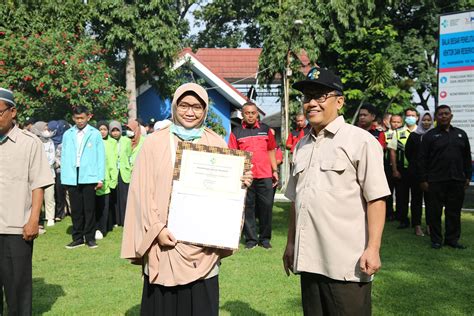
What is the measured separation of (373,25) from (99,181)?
845 inches

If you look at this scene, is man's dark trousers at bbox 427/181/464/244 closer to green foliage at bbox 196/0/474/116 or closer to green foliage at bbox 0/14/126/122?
green foliage at bbox 0/14/126/122

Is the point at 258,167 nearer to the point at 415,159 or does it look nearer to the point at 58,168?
the point at 415,159

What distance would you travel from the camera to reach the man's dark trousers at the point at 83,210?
29.3 ft

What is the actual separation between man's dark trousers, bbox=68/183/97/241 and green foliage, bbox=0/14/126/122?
7.97 meters

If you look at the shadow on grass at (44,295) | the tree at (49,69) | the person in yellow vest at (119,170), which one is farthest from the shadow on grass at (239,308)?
the tree at (49,69)

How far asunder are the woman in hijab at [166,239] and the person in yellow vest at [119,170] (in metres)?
6.81

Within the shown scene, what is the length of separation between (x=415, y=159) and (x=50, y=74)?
1090 centimetres

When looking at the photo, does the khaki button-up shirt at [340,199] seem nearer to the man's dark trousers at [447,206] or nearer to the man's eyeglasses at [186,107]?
the man's eyeglasses at [186,107]

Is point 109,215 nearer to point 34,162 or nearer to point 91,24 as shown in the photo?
point 34,162

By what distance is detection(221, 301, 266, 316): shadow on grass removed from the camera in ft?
18.5

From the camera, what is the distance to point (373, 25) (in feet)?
89.7

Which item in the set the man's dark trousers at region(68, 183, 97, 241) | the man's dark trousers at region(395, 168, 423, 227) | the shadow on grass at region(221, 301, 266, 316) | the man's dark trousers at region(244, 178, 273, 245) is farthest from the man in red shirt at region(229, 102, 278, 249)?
the shadow on grass at region(221, 301, 266, 316)

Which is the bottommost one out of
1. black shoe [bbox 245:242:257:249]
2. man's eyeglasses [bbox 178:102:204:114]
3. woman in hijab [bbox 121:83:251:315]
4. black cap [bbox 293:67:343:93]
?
black shoe [bbox 245:242:257:249]

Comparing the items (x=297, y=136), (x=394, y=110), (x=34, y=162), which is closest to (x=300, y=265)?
(x=34, y=162)
